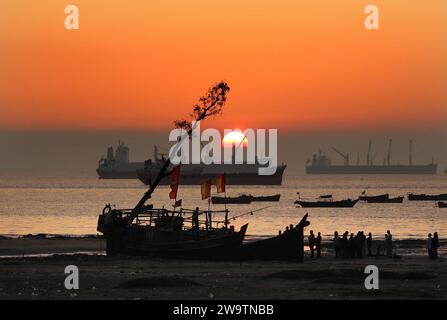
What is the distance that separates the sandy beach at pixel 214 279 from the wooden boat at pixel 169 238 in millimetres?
1134

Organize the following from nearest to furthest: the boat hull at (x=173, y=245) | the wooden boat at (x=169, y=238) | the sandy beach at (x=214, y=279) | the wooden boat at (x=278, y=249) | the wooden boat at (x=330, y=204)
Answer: the sandy beach at (x=214, y=279) < the wooden boat at (x=278, y=249) < the boat hull at (x=173, y=245) < the wooden boat at (x=169, y=238) < the wooden boat at (x=330, y=204)

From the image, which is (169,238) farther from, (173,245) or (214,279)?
(214,279)

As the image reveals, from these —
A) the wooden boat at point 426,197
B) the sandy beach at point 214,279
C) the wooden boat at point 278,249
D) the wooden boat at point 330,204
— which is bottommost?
the sandy beach at point 214,279

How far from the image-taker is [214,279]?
36000 mm

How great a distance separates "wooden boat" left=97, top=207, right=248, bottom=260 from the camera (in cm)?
4619

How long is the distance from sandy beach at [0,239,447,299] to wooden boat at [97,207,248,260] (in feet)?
3.72

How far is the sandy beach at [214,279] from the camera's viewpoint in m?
30.9

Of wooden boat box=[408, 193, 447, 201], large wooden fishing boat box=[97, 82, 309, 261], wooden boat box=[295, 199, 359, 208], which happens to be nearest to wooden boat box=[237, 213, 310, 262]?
large wooden fishing boat box=[97, 82, 309, 261]

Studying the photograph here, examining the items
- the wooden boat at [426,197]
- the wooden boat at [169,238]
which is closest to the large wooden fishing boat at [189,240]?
the wooden boat at [169,238]

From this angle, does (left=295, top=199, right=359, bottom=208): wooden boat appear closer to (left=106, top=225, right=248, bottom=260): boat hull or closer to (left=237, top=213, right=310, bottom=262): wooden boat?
(left=106, top=225, right=248, bottom=260): boat hull

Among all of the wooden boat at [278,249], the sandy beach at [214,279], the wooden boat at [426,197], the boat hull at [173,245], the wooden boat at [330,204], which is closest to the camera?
the sandy beach at [214,279]

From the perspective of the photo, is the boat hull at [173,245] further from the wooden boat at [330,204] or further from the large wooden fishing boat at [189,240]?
the wooden boat at [330,204]
